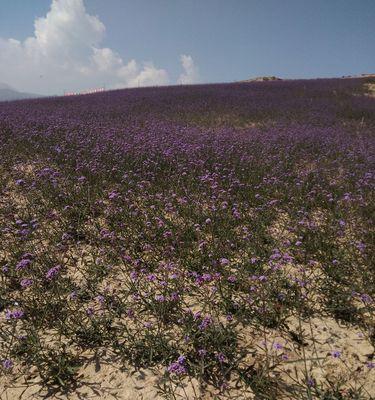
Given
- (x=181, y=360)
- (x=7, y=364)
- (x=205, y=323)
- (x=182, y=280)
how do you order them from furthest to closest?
(x=182, y=280) < (x=205, y=323) < (x=7, y=364) < (x=181, y=360)

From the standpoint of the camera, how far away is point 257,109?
56.2 feet

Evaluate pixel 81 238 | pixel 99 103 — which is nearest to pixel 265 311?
pixel 81 238

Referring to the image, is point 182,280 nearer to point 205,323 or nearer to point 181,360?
point 205,323

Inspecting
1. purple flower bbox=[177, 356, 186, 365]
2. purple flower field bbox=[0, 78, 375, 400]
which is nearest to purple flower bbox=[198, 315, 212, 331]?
purple flower field bbox=[0, 78, 375, 400]

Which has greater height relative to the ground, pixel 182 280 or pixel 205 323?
pixel 205 323

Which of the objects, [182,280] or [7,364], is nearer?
[7,364]

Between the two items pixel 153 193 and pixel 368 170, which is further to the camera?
pixel 368 170

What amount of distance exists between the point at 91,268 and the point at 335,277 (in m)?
3.31

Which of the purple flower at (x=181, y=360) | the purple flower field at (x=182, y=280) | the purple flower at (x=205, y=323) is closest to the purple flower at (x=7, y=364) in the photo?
the purple flower field at (x=182, y=280)

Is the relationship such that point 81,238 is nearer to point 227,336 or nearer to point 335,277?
point 227,336

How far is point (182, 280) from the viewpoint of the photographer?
393 centimetres

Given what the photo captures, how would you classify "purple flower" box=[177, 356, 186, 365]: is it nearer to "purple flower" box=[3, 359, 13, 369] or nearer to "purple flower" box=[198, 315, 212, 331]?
"purple flower" box=[198, 315, 212, 331]

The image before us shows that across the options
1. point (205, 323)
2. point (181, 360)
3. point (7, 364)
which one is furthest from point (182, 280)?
point (7, 364)

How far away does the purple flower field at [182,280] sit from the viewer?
274 cm
